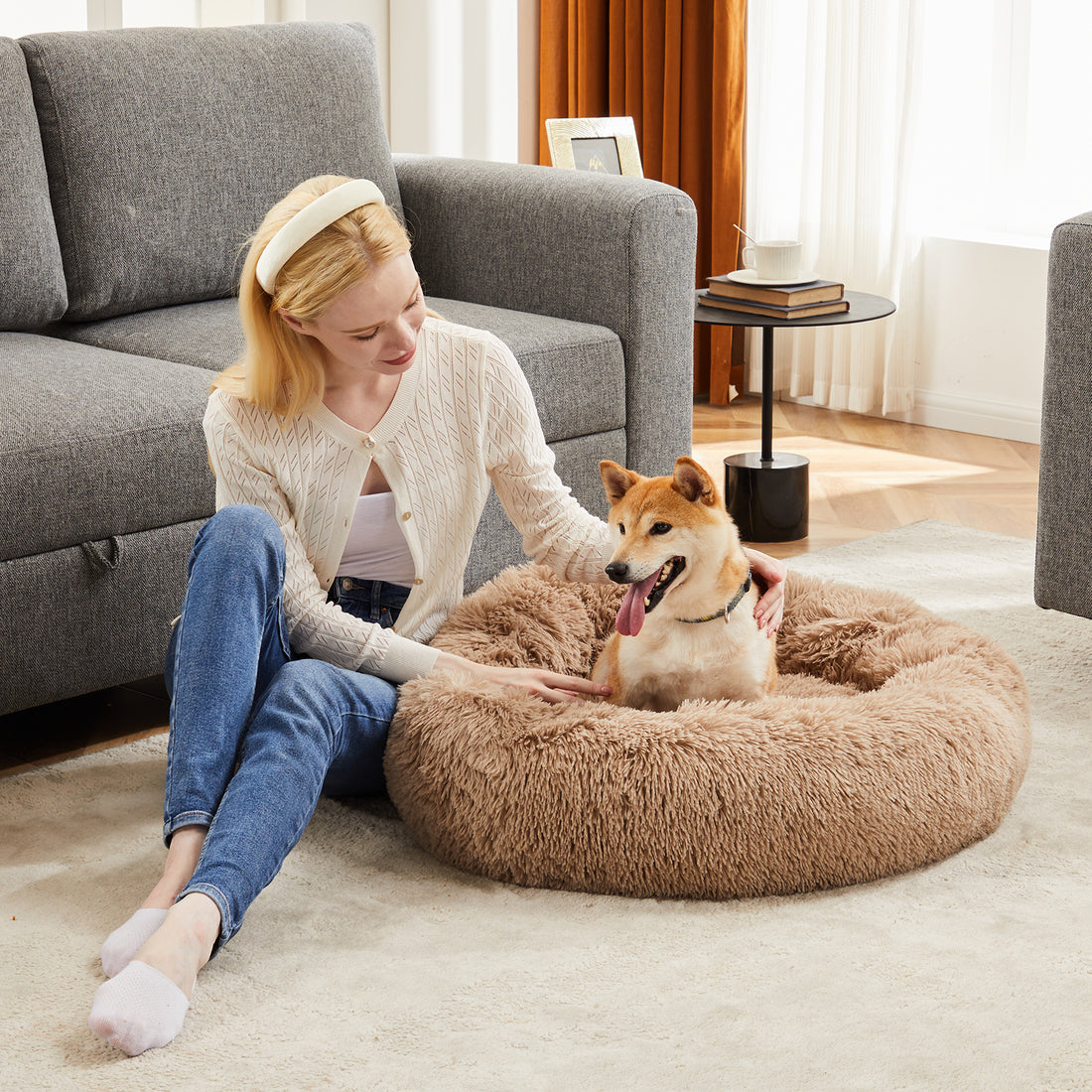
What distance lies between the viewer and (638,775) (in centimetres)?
170

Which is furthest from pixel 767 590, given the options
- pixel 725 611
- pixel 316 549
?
pixel 316 549

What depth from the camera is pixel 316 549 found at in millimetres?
1903

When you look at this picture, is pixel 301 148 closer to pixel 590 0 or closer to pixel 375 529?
pixel 375 529

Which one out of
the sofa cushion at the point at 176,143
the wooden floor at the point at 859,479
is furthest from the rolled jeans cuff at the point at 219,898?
the sofa cushion at the point at 176,143

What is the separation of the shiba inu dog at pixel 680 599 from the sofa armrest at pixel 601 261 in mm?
942

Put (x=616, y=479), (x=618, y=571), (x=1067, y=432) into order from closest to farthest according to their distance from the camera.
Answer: (x=618, y=571), (x=616, y=479), (x=1067, y=432)

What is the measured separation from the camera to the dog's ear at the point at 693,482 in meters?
1.78

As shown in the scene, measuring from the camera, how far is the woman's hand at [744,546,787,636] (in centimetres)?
192

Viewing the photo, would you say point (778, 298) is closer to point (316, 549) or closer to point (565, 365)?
point (565, 365)

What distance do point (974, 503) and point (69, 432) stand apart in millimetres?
2228

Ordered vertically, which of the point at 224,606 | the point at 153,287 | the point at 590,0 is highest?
the point at 590,0

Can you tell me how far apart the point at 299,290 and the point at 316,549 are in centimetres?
36

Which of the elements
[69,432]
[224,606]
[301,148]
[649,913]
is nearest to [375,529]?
[224,606]

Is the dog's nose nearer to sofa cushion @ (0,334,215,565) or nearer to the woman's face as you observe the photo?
the woman's face
